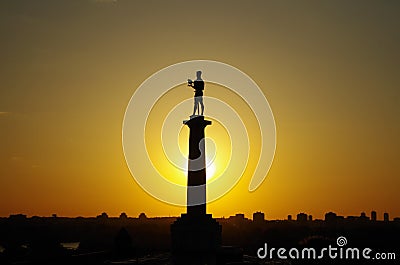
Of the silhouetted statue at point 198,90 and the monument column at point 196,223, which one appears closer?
the monument column at point 196,223

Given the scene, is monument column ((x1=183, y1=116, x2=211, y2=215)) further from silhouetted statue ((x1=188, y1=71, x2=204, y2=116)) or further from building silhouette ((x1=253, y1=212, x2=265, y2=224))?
building silhouette ((x1=253, y1=212, x2=265, y2=224))

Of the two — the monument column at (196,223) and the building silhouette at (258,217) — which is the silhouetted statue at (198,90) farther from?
the building silhouette at (258,217)

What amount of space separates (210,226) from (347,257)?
26.8ft

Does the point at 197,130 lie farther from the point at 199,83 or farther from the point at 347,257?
the point at 347,257

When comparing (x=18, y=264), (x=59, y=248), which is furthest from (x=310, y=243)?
(x=59, y=248)

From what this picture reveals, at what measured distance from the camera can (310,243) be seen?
1690 inches

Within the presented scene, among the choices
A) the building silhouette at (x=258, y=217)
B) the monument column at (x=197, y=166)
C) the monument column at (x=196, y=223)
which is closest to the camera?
the monument column at (x=196, y=223)

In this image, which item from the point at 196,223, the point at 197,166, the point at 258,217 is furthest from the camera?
the point at 258,217

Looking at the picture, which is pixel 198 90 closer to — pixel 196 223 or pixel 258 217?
pixel 196 223

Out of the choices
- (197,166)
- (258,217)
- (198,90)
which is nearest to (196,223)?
(197,166)

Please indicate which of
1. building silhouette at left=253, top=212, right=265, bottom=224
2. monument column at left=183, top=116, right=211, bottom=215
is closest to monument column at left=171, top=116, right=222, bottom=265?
monument column at left=183, top=116, right=211, bottom=215

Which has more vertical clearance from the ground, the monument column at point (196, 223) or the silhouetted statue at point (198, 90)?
the silhouetted statue at point (198, 90)

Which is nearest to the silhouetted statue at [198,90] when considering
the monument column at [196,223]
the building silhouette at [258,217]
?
the monument column at [196,223]

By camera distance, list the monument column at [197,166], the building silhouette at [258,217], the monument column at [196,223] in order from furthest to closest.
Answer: the building silhouette at [258,217]
the monument column at [197,166]
the monument column at [196,223]
